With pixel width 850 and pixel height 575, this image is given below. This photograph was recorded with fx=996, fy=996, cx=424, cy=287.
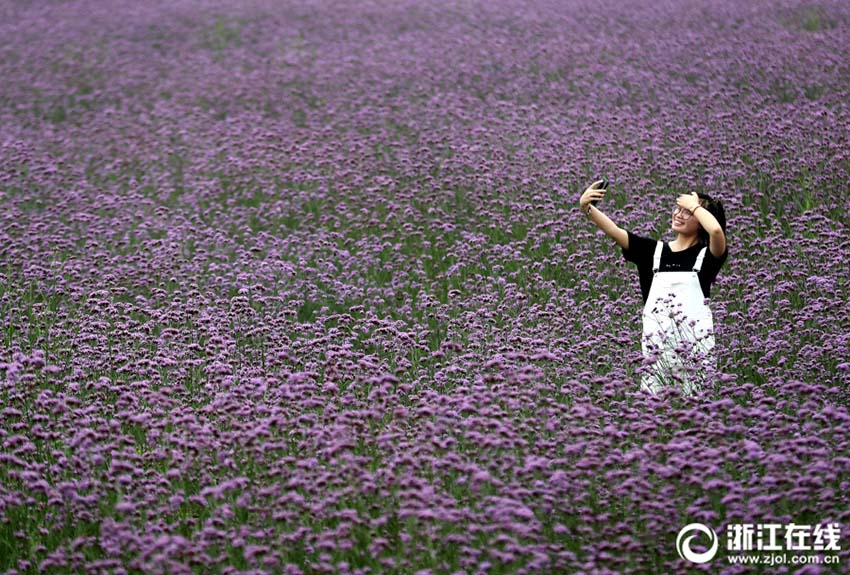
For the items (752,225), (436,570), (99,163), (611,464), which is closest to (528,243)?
(752,225)

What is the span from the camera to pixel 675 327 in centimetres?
540

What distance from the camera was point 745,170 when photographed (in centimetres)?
845

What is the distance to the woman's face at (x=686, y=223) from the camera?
5.53m

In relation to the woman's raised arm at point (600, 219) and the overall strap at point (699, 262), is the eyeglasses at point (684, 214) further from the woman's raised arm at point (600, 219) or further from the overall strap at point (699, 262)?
the woman's raised arm at point (600, 219)

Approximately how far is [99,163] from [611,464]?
844 centimetres

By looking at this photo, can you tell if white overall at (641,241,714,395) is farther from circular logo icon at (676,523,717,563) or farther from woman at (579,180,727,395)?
circular logo icon at (676,523,717,563)

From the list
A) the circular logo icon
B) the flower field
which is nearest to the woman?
the flower field

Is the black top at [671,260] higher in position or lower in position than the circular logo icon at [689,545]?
higher

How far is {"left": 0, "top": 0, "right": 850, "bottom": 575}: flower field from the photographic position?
12.5ft

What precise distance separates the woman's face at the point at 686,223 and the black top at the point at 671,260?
0.10 meters

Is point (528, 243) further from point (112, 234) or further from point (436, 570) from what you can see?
point (436, 570)

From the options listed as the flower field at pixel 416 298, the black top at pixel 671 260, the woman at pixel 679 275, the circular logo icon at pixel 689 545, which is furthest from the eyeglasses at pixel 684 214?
the circular logo icon at pixel 689 545

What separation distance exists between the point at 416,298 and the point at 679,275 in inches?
89.8

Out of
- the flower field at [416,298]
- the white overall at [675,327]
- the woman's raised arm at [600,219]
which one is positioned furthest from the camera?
the woman's raised arm at [600,219]
